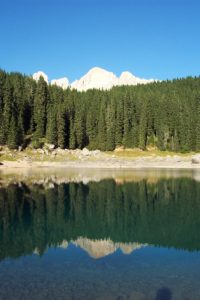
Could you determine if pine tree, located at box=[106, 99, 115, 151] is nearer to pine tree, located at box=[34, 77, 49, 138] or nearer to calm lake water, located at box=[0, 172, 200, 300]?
pine tree, located at box=[34, 77, 49, 138]

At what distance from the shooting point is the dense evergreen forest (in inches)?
5148

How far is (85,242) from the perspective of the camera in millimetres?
30031

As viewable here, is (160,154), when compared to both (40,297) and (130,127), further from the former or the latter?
(40,297)

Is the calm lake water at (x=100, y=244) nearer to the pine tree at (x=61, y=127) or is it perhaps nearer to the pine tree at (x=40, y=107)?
the pine tree at (x=61, y=127)

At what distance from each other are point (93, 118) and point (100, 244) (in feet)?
401

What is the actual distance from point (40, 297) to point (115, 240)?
13507 mm

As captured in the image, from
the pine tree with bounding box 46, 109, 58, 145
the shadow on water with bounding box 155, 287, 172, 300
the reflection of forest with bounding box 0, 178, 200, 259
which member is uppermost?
the pine tree with bounding box 46, 109, 58, 145

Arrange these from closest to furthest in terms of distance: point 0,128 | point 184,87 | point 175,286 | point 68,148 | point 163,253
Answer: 1. point 175,286
2. point 163,253
3. point 0,128
4. point 68,148
5. point 184,87

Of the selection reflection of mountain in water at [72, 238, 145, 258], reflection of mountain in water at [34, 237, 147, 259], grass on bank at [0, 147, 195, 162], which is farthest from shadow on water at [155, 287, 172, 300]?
grass on bank at [0, 147, 195, 162]

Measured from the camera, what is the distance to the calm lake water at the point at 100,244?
19.2 metres

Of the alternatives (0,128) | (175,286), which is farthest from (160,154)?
(175,286)

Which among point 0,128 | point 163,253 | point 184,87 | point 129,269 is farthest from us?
point 184,87

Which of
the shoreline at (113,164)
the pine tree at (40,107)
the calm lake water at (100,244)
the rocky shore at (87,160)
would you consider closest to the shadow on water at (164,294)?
the calm lake water at (100,244)

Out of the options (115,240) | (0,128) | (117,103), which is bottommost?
(115,240)
